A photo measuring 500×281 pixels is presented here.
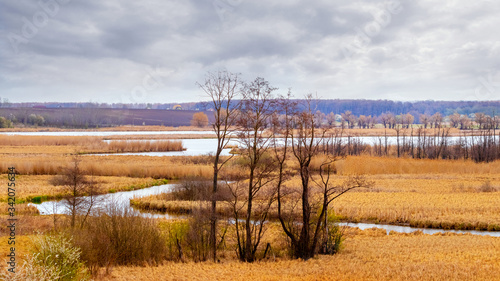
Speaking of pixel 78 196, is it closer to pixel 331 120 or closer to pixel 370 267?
pixel 370 267

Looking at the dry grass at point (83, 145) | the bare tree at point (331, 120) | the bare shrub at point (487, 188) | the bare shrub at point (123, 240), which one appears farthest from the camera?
the dry grass at point (83, 145)

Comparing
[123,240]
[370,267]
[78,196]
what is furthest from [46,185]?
[370,267]

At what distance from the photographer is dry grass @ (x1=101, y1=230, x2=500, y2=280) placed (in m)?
13.4

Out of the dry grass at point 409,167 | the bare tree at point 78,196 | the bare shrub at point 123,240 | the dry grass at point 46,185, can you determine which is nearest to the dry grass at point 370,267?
the bare shrub at point 123,240

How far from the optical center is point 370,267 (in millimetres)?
14688

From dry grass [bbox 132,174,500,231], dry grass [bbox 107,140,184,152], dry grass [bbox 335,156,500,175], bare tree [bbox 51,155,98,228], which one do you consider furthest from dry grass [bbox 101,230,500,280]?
dry grass [bbox 107,140,184,152]

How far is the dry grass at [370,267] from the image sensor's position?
13367 millimetres

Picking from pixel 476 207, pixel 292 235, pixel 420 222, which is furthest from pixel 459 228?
pixel 292 235

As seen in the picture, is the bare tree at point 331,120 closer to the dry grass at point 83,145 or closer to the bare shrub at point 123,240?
the bare shrub at point 123,240

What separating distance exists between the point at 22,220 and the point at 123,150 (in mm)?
57609

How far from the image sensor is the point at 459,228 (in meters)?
25.8

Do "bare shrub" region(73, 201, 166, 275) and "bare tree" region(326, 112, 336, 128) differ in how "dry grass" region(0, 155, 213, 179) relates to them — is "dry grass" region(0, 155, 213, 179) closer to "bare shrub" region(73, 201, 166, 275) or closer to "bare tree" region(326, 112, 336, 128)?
"bare tree" region(326, 112, 336, 128)

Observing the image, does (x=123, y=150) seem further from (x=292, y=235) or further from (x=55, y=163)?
(x=292, y=235)

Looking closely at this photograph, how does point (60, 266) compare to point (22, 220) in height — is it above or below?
above
